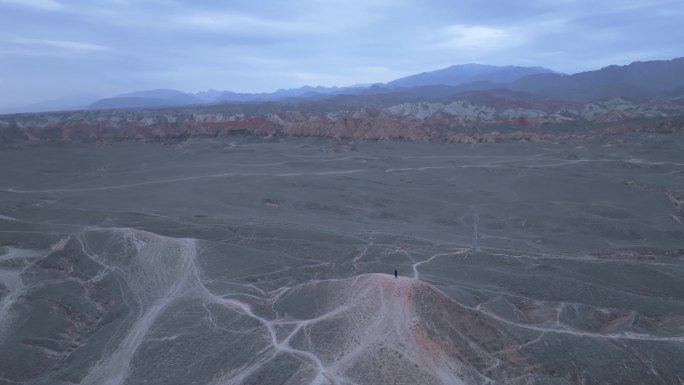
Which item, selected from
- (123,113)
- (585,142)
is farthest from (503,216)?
(123,113)

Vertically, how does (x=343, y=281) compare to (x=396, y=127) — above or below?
above

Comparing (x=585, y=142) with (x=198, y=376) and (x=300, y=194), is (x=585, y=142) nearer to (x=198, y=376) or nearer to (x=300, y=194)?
(x=300, y=194)

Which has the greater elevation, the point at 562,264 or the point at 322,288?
the point at 322,288

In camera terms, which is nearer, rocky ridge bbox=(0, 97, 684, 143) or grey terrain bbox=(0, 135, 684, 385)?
grey terrain bbox=(0, 135, 684, 385)

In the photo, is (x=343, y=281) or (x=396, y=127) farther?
(x=396, y=127)

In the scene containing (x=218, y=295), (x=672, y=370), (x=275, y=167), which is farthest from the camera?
(x=275, y=167)

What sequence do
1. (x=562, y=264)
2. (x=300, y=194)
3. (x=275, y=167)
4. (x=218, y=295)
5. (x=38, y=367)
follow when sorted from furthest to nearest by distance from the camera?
(x=275, y=167), (x=300, y=194), (x=562, y=264), (x=218, y=295), (x=38, y=367)

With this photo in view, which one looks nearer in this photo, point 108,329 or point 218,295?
point 108,329

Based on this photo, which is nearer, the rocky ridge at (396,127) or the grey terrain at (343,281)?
the grey terrain at (343,281)
